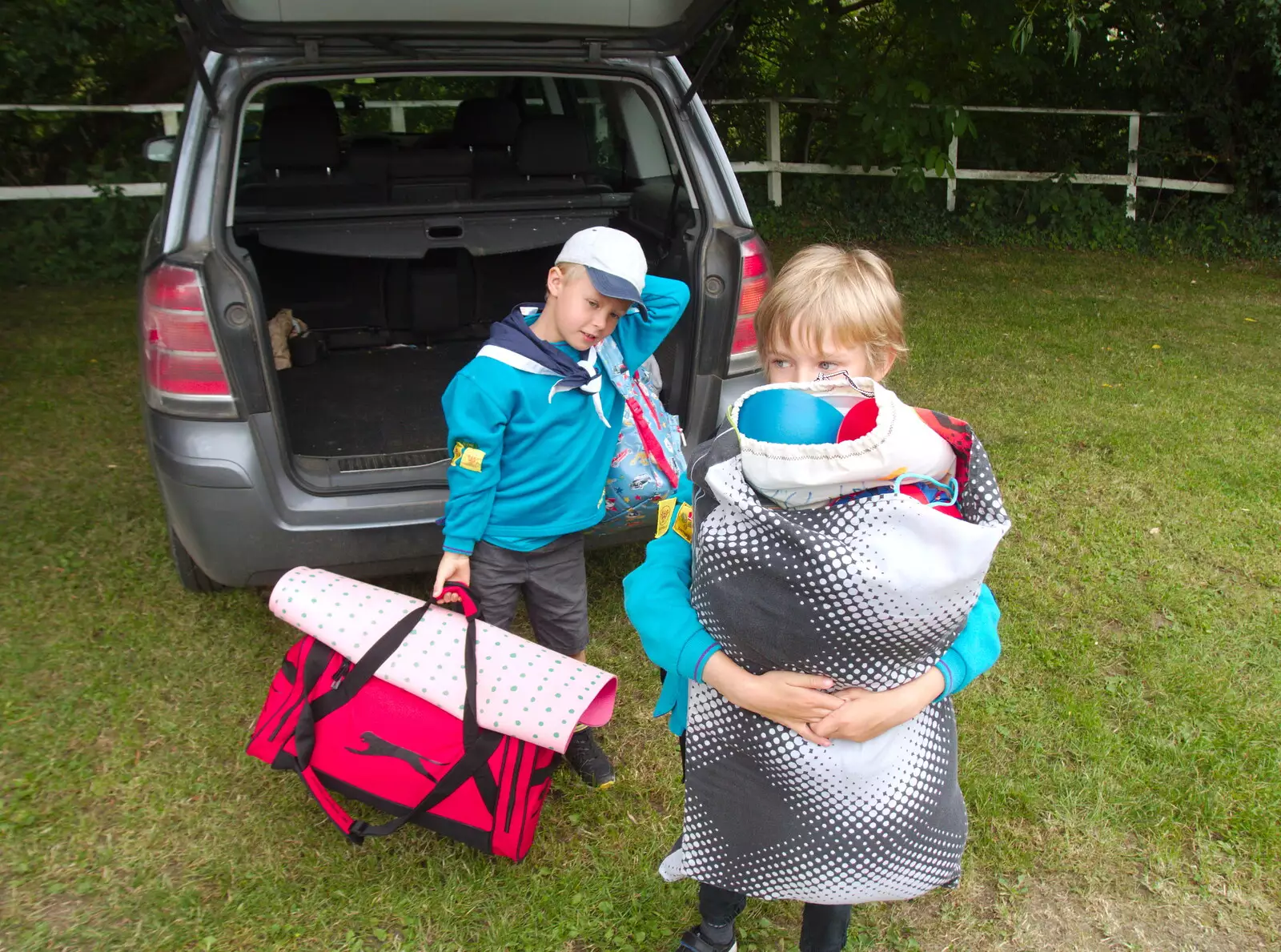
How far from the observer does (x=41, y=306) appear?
295 inches

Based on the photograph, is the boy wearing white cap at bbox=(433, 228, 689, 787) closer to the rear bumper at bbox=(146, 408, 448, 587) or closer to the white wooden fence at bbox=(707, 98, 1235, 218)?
the rear bumper at bbox=(146, 408, 448, 587)

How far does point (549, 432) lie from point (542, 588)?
435mm

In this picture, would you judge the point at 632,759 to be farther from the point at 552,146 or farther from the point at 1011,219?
the point at 1011,219

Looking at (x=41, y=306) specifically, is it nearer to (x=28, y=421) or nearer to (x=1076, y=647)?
(x=28, y=421)

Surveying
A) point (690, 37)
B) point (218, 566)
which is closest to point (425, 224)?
point (690, 37)

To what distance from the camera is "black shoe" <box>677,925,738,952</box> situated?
Result: 2074 mm

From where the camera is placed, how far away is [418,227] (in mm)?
4539

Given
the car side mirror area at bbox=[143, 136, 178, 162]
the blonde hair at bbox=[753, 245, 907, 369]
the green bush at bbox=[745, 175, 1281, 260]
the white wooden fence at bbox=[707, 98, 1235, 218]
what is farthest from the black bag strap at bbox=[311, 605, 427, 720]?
the white wooden fence at bbox=[707, 98, 1235, 218]

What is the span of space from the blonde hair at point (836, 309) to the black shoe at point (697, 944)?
45.9 inches

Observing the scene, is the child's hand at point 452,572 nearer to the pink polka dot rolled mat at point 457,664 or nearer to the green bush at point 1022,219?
the pink polka dot rolled mat at point 457,664

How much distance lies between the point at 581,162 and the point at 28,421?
2.93 metres

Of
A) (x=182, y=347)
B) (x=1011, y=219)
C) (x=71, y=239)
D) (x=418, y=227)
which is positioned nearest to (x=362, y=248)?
(x=418, y=227)

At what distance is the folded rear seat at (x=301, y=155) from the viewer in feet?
15.3

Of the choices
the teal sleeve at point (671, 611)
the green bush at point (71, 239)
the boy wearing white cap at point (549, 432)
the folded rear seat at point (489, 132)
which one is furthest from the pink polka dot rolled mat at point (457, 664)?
the green bush at point (71, 239)
